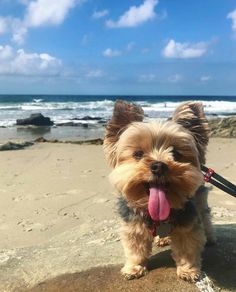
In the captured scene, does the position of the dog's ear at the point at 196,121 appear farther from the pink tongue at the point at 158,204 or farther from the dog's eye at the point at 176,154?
the pink tongue at the point at 158,204

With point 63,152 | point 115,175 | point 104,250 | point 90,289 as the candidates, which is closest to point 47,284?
point 90,289

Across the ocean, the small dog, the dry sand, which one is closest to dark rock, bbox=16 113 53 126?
the ocean

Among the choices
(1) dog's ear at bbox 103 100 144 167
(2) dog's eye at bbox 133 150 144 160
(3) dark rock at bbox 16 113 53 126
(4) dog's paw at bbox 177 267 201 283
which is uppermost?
(1) dog's ear at bbox 103 100 144 167

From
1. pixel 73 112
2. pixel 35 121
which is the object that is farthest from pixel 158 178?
pixel 73 112

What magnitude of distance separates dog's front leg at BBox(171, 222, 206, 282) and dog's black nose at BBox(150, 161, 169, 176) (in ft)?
2.04

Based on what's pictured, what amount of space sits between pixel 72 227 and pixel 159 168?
480 cm

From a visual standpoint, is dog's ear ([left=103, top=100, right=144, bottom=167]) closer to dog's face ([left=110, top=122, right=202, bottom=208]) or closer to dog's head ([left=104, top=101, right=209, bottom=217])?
dog's head ([left=104, top=101, right=209, bottom=217])

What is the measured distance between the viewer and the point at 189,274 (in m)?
4.41

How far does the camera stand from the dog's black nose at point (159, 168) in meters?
4.07

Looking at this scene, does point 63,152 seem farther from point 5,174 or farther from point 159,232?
point 159,232

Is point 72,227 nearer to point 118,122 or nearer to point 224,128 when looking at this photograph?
point 118,122

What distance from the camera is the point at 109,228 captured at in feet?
24.8

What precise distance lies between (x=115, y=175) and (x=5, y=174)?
9.08m

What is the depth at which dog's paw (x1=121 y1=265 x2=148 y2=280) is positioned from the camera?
4.59m
